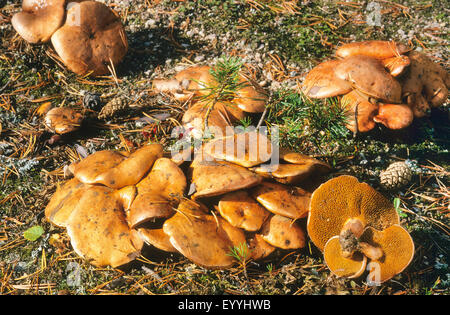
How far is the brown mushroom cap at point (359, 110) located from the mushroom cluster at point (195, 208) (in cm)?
67

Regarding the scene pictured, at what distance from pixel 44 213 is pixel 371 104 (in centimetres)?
268

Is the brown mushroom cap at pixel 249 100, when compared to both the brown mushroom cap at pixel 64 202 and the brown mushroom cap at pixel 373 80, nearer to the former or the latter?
the brown mushroom cap at pixel 373 80

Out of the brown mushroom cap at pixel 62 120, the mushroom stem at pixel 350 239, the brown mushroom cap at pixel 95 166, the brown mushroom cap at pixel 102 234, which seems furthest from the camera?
the brown mushroom cap at pixel 62 120

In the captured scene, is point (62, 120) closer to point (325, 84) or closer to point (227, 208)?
point (227, 208)

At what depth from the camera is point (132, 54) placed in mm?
3795

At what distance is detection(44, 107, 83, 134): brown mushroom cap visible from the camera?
10.3ft

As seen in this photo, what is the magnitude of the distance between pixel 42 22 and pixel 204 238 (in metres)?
2.49

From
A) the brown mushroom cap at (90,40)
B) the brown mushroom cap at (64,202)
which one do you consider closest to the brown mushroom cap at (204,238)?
the brown mushroom cap at (64,202)

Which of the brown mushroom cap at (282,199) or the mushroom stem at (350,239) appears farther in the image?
the brown mushroom cap at (282,199)

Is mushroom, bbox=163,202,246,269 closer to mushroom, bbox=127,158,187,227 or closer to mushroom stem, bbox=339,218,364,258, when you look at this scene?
mushroom, bbox=127,158,187,227

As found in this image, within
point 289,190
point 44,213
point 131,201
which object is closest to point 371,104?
point 289,190

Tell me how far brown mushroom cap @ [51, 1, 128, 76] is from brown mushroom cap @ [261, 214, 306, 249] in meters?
2.28

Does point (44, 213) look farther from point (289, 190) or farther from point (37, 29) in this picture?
point (289, 190)

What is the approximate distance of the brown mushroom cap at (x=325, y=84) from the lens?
2896 millimetres
